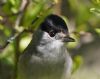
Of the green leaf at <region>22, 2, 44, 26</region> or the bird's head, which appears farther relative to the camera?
the green leaf at <region>22, 2, 44, 26</region>

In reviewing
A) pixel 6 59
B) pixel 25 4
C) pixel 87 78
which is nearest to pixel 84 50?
pixel 87 78

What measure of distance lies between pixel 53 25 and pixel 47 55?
21 centimetres

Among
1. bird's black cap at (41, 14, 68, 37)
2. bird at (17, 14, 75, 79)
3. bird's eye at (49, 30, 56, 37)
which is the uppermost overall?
bird's black cap at (41, 14, 68, 37)

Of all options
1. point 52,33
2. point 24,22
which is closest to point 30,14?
point 24,22

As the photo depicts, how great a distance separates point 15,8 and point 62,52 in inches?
16.1

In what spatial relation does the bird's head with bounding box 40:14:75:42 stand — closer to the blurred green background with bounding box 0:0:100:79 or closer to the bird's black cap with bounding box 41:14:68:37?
the bird's black cap with bounding box 41:14:68:37

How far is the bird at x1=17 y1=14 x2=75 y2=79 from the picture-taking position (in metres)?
2.57

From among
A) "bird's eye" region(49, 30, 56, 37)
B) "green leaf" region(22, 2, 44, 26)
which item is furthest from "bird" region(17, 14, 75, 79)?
"green leaf" region(22, 2, 44, 26)

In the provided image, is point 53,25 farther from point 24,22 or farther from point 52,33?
point 24,22

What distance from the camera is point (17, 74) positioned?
9.43ft

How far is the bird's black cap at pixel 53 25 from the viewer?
8.23ft

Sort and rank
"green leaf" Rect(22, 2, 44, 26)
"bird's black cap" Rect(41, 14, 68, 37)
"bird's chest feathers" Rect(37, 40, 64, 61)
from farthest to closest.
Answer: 1. "green leaf" Rect(22, 2, 44, 26)
2. "bird's chest feathers" Rect(37, 40, 64, 61)
3. "bird's black cap" Rect(41, 14, 68, 37)

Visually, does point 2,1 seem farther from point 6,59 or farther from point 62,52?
→ point 62,52

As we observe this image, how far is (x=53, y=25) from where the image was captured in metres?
2.56
